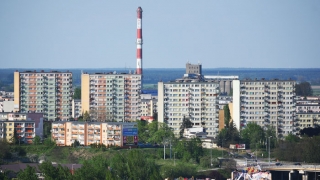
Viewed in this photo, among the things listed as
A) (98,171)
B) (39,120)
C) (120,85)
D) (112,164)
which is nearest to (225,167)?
(112,164)

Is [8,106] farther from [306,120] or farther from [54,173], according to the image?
[54,173]

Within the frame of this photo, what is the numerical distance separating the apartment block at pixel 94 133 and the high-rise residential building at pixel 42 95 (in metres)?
6.32

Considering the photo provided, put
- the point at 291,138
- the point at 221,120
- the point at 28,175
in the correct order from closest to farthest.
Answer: the point at 28,175, the point at 291,138, the point at 221,120

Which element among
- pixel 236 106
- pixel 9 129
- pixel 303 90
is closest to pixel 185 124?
pixel 236 106

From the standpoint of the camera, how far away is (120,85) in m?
35.1

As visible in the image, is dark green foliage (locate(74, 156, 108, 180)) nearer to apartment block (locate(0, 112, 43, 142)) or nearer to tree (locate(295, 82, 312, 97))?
apartment block (locate(0, 112, 43, 142))

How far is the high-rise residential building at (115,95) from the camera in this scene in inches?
1375

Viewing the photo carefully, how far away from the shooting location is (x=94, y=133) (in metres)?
29.2

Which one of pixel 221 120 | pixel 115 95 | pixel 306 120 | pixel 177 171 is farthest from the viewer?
pixel 115 95

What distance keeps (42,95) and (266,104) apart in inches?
339

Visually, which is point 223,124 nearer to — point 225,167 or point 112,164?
point 225,167

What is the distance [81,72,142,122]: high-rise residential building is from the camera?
3494 centimetres

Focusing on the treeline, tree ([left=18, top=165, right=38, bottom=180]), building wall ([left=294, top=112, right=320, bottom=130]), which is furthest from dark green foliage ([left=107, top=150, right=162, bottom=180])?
building wall ([left=294, top=112, right=320, bottom=130])

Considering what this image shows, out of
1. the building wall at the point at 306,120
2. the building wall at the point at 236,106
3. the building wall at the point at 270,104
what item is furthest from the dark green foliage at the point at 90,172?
the building wall at the point at 306,120
